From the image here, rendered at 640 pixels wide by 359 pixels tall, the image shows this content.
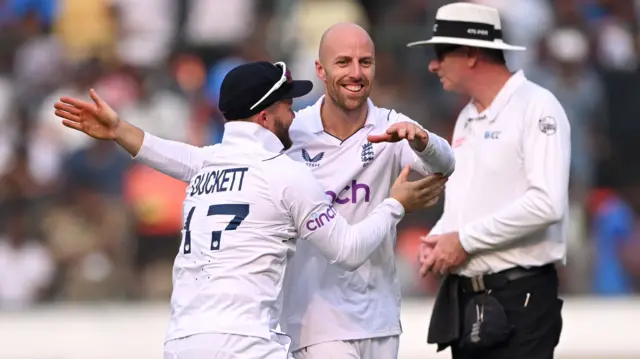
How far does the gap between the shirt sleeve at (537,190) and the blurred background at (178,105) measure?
14.7ft

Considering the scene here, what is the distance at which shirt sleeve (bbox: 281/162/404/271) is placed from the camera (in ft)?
17.9

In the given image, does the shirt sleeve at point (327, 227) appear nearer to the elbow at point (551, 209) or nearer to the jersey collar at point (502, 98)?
the elbow at point (551, 209)

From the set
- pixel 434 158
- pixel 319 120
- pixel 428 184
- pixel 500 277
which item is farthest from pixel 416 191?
pixel 500 277

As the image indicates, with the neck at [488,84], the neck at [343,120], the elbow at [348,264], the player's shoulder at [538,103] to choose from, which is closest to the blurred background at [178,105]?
the neck at [488,84]

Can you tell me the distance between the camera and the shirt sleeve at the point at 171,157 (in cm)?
614

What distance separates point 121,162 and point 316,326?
569 centimetres

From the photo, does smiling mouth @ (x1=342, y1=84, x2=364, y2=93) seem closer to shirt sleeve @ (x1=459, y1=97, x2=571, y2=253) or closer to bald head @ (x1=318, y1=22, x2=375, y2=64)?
bald head @ (x1=318, y1=22, x2=375, y2=64)

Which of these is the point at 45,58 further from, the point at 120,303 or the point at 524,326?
the point at 524,326

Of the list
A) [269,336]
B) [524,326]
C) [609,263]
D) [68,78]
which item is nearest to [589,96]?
[609,263]

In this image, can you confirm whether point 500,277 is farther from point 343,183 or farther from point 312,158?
point 312,158

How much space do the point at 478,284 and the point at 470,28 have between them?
4.10ft

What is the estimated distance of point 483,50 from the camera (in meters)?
6.53

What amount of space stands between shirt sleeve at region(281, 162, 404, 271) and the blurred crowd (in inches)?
202

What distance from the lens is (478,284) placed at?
642 centimetres
